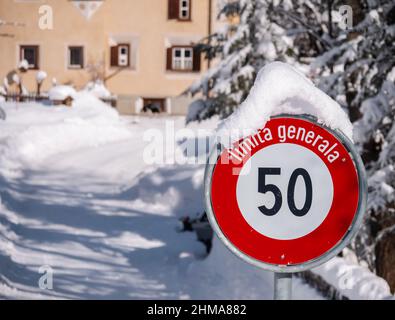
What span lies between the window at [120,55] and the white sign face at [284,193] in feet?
119

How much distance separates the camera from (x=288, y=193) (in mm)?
2529

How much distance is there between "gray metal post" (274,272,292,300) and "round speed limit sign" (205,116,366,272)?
0.04 meters

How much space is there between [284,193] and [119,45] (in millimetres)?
36556

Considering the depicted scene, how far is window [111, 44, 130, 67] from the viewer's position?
125 ft

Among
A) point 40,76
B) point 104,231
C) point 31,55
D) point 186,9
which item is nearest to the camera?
point 104,231

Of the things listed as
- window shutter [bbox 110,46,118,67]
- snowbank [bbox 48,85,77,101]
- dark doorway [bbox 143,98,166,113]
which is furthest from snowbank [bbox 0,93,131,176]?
window shutter [bbox 110,46,118,67]

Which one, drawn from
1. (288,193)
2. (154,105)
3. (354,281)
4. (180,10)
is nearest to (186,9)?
(180,10)

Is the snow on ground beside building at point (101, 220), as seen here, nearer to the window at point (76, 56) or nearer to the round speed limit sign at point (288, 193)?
the round speed limit sign at point (288, 193)

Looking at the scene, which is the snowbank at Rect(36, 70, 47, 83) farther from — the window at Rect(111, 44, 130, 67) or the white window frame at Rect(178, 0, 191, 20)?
the white window frame at Rect(178, 0, 191, 20)

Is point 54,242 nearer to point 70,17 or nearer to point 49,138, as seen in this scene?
point 49,138

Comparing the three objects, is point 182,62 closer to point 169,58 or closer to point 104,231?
point 169,58

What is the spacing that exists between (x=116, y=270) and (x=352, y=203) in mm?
9294

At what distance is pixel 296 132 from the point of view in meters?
2.49
